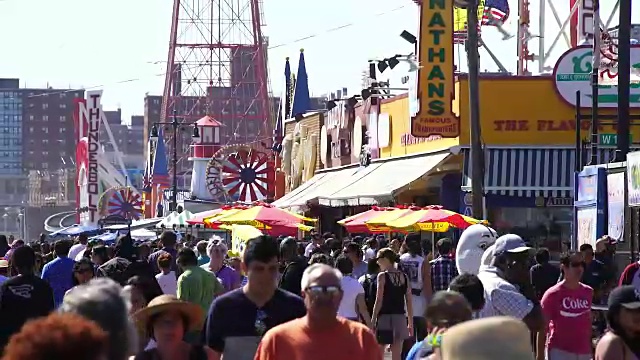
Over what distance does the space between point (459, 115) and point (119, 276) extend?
20369mm

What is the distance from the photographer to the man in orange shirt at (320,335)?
6.98 m

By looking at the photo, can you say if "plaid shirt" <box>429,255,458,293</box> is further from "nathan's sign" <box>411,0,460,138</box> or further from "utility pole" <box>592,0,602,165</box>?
"nathan's sign" <box>411,0,460,138</box>

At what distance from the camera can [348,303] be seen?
46.6ft

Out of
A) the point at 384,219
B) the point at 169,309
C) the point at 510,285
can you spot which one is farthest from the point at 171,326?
the point at 384,219

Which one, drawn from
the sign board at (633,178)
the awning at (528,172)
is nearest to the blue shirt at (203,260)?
the sign board at (633,178)

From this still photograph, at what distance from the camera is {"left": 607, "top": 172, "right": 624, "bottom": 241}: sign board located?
68.4ft

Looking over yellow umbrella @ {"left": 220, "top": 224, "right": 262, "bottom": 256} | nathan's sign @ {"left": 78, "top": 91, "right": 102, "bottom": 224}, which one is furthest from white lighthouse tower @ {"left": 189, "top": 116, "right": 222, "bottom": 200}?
yellow umbrella @ {"left": 220, "top": 224, "right": 262, "bottom": 256}

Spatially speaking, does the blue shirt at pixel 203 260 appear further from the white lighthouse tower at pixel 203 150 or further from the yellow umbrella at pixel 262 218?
the white lighthouse tower at pixel 203 150

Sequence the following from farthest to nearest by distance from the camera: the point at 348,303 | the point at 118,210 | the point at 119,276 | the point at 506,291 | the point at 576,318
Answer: the point at 118,210 < the point at 348,303 < the point at 119,276 < the point at 576,318 < the point at 506,291

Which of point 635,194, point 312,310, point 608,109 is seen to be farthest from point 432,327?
point 608,109

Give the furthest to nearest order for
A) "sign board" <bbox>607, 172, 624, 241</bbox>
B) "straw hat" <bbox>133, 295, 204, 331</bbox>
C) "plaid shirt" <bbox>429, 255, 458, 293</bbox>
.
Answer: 1. "sign board" <bbox>607, 172, 624, 241</bbox>
2. "plaid shirt" <bbox>429, 255, 458, 293</bbox>
3. "straw hat" <bbox>133, 295, 204, 331</bbox>

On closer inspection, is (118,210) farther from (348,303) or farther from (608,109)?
(348,303)

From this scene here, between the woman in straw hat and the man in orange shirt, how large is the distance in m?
0.34

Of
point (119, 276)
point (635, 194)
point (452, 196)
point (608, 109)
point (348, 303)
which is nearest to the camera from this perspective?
point (119, 276)
